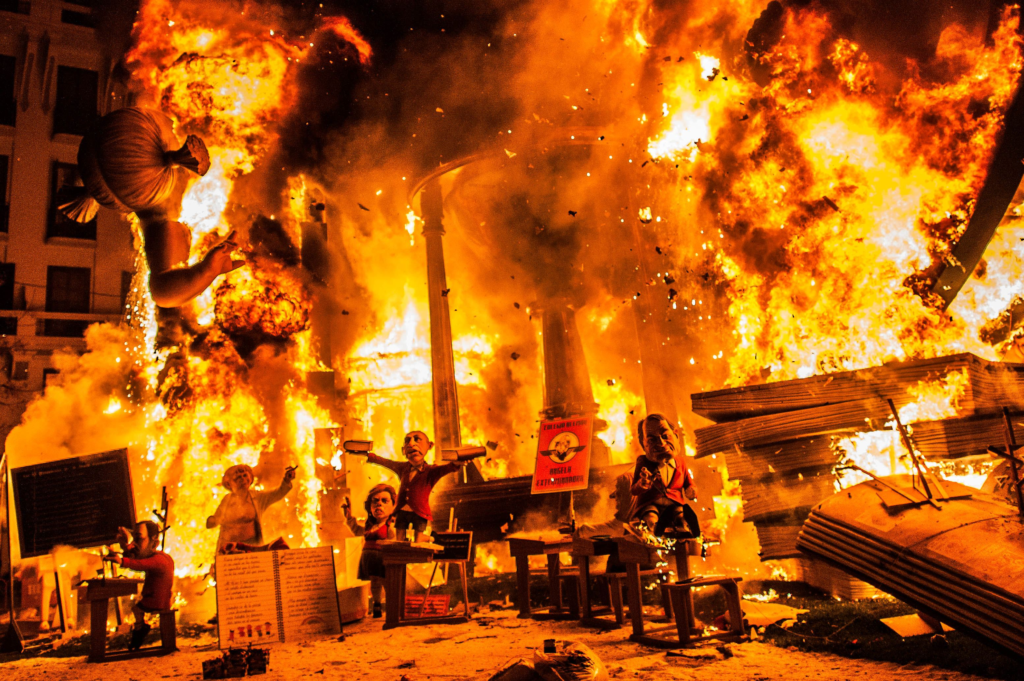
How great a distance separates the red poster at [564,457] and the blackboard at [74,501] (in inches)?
213

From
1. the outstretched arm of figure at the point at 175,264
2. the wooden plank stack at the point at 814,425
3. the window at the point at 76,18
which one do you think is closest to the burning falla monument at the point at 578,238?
the outstretched arm of figure at the point at 175,264

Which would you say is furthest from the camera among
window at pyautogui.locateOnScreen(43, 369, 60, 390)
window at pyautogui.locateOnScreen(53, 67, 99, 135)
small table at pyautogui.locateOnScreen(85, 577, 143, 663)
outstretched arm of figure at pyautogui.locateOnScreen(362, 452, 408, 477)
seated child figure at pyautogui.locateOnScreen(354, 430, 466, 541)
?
window at pyautogui.locateOnScreen(53, 67, 99, 135)

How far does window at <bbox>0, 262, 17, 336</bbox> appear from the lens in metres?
18.5

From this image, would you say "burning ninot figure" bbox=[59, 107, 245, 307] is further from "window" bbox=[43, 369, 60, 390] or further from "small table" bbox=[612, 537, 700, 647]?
"small table" bbox=[612, 537, 700, 647]

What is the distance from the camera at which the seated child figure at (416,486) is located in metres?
8.50

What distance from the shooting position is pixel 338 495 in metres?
11.1

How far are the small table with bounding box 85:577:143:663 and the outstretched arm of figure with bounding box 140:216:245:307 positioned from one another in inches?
245

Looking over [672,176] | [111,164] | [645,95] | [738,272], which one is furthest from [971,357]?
[111,164]

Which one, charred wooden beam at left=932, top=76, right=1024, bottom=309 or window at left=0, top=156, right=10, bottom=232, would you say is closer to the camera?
charred wooden beam at left=932, top=76, right=1024, bottom=309

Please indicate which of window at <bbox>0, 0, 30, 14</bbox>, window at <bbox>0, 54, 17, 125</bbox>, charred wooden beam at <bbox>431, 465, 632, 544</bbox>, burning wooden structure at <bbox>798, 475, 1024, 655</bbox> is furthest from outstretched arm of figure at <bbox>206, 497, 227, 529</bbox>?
window at <bbox>0, 0, 30, 14</bbox>

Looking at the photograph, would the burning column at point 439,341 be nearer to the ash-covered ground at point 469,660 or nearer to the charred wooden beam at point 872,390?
the ash-covered ground at point 469,660

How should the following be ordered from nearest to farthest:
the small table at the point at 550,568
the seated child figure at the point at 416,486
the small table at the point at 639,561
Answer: the small table at the point at 639,561 < the small table at the point at 550,568 < the seated child figure at the point at 416,486

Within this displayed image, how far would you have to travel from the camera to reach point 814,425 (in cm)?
646

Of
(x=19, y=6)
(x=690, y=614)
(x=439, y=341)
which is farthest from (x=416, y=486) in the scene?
(x=19, y=6)
